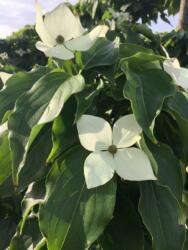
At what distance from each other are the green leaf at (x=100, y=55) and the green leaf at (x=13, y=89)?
11 cm

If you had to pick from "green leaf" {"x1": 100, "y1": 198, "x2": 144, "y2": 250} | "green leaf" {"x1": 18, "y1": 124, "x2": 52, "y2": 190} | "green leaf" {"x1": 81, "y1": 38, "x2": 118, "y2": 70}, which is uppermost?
"green leaf" {"x1": 81, "y1": 38, "x2": 118, "y2": 70}

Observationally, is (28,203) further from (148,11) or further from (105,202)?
(148,11)

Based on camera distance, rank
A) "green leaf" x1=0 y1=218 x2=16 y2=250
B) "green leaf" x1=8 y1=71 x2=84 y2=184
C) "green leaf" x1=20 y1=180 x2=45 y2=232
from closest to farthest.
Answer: "green leaf" x1=8 y1=71 x2=84 y2=184 → "green leaf" x1=20 y1=180 x2=45 y2=232 → "green leaf" x1=0 y1=218 x2=16 y2=250

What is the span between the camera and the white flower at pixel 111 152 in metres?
1.00

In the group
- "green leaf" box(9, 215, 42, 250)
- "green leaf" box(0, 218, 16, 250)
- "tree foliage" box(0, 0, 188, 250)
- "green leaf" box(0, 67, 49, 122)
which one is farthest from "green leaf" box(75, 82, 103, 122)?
"green leaf" box(0, 218, 16, 250)

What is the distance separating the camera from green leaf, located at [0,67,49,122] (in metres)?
1.11

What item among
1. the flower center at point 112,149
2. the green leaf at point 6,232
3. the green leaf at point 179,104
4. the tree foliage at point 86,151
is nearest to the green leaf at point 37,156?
the tree foliage at point 86,151

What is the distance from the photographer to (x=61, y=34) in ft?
3.71

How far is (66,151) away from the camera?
3.44 ft

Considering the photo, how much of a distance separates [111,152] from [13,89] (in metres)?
A: 0.24

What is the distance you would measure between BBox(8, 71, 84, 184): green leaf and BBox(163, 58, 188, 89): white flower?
188mm

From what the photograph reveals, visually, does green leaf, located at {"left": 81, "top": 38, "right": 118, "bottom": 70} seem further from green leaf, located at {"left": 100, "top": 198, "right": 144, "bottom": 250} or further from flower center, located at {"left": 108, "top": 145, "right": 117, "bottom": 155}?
green leaf, located at {"left": 100, "top": 198, "right": 144, "bottom": 250}

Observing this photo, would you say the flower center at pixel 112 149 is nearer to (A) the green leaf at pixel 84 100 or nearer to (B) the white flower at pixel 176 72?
(A) the green leaf at pixel 84 100

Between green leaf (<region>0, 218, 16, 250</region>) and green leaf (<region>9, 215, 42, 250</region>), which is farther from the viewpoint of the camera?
green leaf (<region>0, 218, 16, 250</region>)
